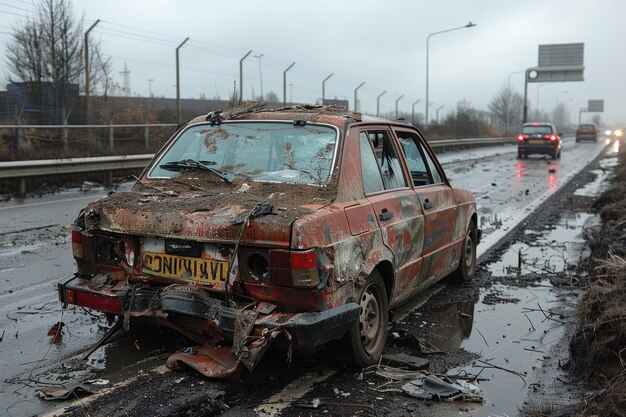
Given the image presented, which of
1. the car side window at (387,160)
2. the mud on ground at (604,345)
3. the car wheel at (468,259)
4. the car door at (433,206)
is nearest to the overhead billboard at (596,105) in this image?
the car wheel at (468,259)

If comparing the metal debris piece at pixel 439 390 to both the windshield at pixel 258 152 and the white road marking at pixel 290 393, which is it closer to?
the white road marking at pixel 290 393

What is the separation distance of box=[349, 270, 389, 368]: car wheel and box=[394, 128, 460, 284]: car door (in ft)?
3.16

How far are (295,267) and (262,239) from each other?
0.85 ft

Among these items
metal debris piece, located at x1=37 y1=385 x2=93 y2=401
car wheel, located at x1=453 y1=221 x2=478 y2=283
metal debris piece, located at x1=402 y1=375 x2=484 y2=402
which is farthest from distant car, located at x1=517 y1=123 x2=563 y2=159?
metal debris piece, located at x1=37 y1=385 x2=93 y2=401

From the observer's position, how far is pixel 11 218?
10383 millimetres

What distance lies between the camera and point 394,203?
459 cm

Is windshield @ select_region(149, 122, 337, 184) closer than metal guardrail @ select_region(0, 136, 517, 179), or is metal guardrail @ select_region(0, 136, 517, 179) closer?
windshield @ select_region(149, 122, 337, 184)

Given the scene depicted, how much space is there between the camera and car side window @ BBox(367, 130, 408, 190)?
479 cm

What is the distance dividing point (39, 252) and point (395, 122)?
4956 millimetres

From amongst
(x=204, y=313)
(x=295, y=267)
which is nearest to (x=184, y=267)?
(x=204, y=313)

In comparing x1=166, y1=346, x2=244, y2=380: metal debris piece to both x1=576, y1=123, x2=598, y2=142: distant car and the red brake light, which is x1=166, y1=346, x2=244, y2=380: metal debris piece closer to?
the red brake light

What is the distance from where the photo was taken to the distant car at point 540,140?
29391mm

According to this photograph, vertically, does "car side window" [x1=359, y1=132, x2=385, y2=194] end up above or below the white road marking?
above

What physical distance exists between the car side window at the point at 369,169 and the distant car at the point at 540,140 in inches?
1058
